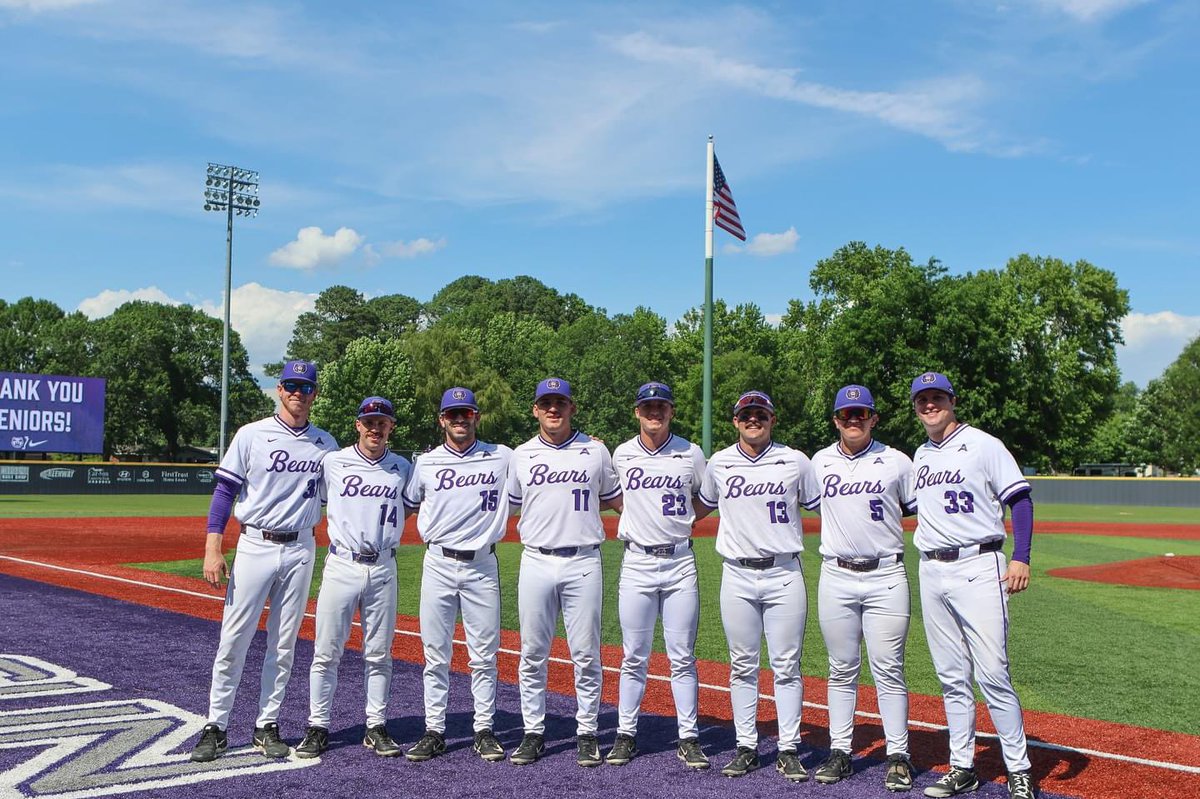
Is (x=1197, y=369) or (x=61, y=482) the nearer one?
(x=61, y=482)

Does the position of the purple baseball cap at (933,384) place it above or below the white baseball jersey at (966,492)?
above

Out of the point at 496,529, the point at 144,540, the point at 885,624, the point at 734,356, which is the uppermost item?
the point at 734,356

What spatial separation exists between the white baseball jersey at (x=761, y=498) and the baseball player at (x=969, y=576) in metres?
0.70

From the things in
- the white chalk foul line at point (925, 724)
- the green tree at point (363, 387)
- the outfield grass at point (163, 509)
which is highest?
the green tree at point (363, 387)

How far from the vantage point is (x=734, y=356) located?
63969 millimetres

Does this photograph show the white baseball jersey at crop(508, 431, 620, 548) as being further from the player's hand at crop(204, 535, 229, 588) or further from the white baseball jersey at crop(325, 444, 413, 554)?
the player's hand at crop(204, 535, 229, 588)

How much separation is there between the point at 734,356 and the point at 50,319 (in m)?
50.4

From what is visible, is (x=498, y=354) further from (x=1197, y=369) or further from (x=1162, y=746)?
(x=1162, y=746)

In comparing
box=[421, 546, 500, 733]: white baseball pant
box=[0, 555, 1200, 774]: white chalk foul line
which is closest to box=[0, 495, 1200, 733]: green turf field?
box=[0, 555, 1200, 774]: white chalk foul line

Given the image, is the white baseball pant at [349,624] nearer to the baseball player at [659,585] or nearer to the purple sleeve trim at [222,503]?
the purple sleeve trim at [222,503]

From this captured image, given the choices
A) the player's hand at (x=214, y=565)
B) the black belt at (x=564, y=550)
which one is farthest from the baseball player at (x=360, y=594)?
the black belt at (x=564, y=550)

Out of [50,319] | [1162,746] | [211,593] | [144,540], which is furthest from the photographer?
[50,319]

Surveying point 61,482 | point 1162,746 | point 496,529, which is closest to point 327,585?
point 496,529

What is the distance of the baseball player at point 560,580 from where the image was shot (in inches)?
238
